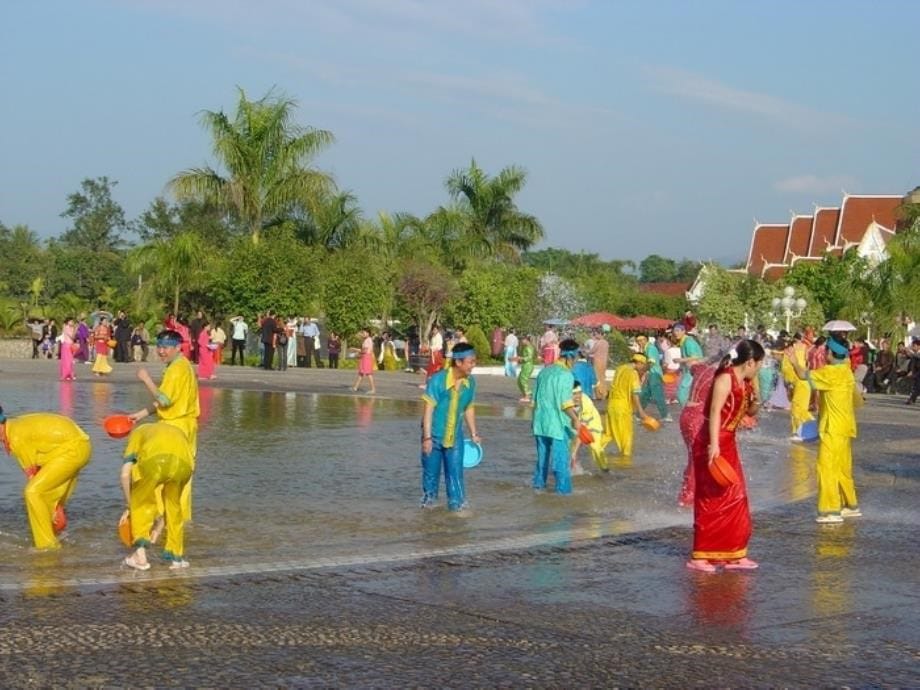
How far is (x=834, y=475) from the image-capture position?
12148 mm

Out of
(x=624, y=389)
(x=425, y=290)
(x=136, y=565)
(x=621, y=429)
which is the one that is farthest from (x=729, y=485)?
(x=425, y=290)

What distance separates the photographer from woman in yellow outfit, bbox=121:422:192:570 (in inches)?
364

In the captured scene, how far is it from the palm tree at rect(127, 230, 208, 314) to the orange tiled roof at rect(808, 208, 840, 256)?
65.5 metres

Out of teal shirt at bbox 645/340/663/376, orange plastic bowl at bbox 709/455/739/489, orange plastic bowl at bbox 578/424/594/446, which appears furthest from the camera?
teal shirt at bbox 645/340/663/376

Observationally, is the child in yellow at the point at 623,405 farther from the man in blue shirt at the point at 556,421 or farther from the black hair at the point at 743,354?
the black hair at the point at 743,354

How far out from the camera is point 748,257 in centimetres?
11712

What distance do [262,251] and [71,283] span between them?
30602 millimetres

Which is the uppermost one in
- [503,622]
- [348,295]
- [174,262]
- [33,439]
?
[174,262]

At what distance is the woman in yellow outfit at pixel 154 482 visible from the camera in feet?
30.3

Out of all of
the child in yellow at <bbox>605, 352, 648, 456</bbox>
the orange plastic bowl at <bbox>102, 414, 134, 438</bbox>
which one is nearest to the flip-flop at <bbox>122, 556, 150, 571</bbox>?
the orange plastic bowl at <bbox>102, 414, 134, 438</bbox>

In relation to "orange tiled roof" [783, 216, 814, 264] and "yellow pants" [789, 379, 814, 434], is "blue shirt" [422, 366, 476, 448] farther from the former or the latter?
"orange tiled roof" [783, 216, 814, 264]

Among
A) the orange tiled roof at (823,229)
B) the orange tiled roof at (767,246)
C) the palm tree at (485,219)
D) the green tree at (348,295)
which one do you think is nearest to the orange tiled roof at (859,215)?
the orange tiled roof at (823,229)

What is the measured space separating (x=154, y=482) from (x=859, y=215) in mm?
97577

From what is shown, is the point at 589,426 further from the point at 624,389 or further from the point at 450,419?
the point at 450,419
